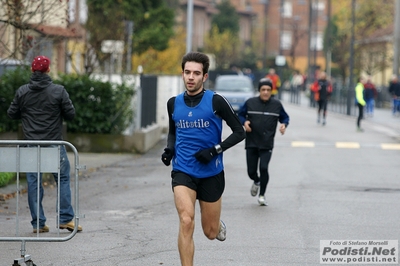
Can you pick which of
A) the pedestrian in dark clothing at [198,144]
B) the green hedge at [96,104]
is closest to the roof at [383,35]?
the green hedge at [96,104]

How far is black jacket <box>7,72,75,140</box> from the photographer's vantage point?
9.73 metres

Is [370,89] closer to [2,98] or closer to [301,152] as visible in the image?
[301,152]

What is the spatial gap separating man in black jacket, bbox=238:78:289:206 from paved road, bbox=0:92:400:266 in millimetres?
423

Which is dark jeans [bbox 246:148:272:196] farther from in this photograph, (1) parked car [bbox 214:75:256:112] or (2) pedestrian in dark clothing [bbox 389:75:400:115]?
(2) pedestrian in dark clothing [bbox 389:75:400:115]

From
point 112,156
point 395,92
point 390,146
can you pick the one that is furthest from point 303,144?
point 395,92

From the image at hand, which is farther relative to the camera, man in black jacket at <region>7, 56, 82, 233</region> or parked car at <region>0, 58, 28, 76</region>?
parked car at <region>0, 58, 28, 76</region>

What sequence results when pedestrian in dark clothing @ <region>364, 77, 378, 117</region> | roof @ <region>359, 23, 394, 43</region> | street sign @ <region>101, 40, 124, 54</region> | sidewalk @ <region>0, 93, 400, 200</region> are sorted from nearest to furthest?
sidewalk @ <region>0, 93, 400, 200</region>, street sign @ <region>101, 40, 124, 54</region>, pedestrian in dark clothing @ <region>364, 77, 378, 117</region>, roof @ <region>359, 23, 394, 43</region>

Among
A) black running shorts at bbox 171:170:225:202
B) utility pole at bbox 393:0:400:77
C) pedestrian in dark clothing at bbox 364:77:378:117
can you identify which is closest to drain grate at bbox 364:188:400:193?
black running shorts at bbox 171:170:225:202

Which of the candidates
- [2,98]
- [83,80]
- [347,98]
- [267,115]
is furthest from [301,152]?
[347,98]

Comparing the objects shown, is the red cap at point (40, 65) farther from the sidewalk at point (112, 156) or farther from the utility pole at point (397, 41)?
the utility pole at point (397, 41)

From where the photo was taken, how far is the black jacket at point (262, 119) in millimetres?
12055

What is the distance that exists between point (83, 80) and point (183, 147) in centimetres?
1251

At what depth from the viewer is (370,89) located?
128ft

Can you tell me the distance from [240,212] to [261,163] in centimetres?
87
